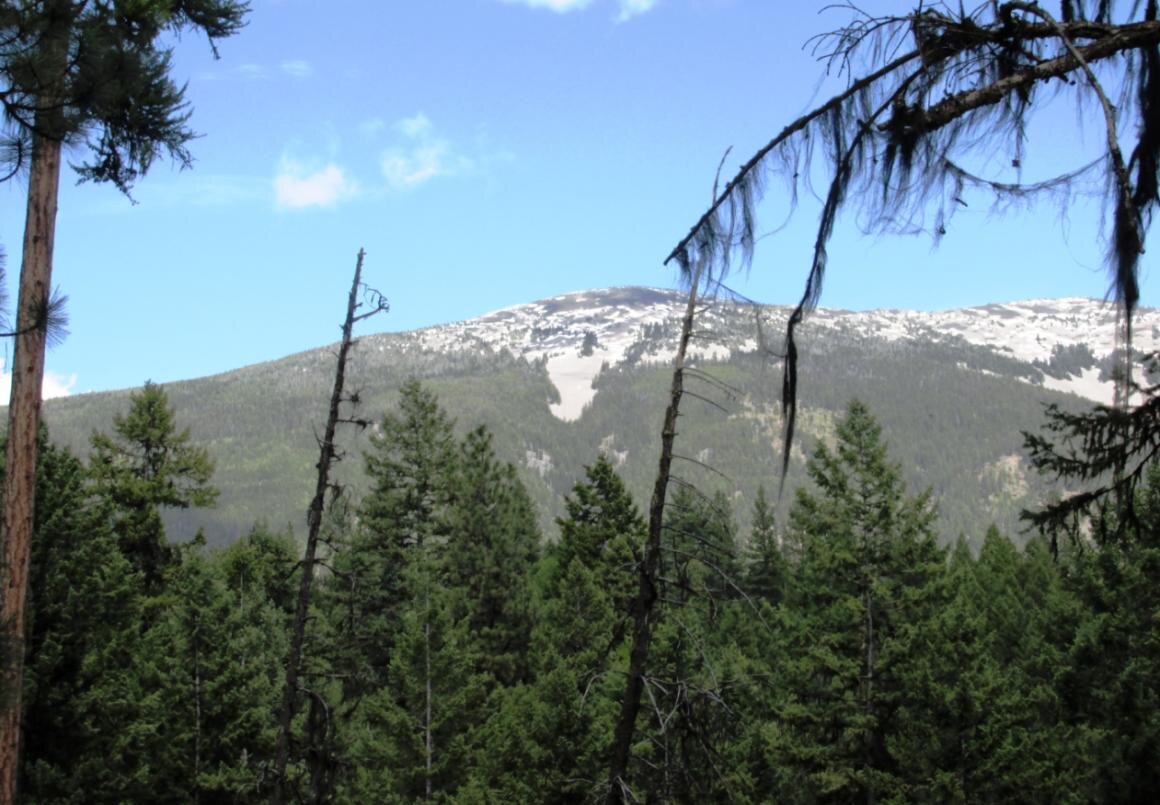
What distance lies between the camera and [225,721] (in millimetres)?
28203

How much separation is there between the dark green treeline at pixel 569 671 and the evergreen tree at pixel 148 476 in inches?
3.3

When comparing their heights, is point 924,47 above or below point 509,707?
above

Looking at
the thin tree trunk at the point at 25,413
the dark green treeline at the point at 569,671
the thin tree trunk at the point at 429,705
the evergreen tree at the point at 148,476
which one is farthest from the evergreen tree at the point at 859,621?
the thin tree trunk at the point at 25,413

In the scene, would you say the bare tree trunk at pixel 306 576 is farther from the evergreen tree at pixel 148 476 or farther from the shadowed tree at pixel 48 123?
the evergreen tree at pixel 148 476

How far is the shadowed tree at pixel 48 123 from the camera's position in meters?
6.54

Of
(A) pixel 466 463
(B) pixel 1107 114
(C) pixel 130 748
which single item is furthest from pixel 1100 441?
(A) pixel 466 463

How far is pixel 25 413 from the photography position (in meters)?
9.85

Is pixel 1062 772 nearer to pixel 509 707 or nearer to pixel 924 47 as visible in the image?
pixel 509 707

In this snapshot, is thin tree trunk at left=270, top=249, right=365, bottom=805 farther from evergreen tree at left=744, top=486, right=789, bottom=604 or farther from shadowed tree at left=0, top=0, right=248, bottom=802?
evergreen tree at left=744, top=486, right=789, bottom=604

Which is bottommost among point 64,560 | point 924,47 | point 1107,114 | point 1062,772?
point 1062,772

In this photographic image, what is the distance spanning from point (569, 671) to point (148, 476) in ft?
46.6

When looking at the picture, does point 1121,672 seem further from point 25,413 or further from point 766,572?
point 766,572

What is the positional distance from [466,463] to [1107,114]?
3727 cm

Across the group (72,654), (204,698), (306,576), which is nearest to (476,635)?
(204,698)
